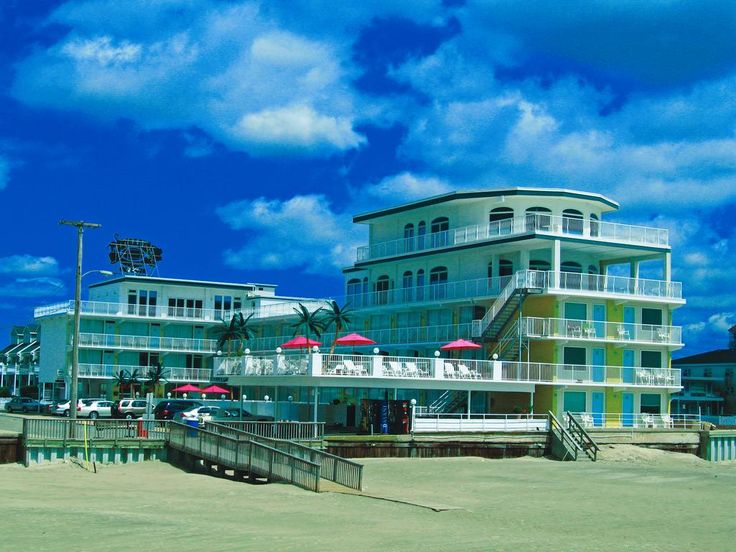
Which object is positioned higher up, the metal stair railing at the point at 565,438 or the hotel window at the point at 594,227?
the hotel window at the point at 594,227

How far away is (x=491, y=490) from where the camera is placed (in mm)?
32969

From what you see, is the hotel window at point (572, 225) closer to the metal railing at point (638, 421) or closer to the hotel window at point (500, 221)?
the hotel window at point (500, 221)

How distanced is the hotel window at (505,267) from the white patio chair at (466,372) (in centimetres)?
1094

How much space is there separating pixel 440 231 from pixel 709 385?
5767cm

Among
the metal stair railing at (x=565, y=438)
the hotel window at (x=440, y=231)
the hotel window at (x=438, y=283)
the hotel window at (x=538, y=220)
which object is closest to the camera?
the metal stair railing at (x=565, y=438)

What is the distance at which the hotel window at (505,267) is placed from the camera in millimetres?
58438

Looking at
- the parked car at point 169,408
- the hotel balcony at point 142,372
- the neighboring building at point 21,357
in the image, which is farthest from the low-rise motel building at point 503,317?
the neighboring building at point 21,357

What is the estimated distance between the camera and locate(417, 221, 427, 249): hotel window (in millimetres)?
63906

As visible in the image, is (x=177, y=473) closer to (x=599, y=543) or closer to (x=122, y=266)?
(x=599, y=543)

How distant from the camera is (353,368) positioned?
45.5 m

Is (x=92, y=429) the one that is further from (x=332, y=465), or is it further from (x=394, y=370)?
(x=394, y=370)

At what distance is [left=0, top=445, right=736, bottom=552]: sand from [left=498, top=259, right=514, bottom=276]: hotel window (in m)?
19.0

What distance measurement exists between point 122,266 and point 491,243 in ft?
141

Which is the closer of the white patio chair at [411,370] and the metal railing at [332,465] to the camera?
the metal railing at [332,465]
